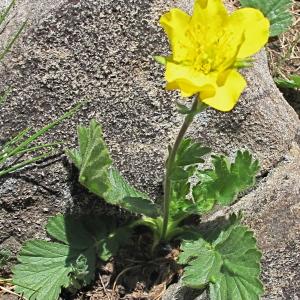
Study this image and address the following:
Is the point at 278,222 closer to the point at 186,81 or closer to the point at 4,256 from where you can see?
the point at 186,81

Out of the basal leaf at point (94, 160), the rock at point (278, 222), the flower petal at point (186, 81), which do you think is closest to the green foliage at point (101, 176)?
the basal leaf at point (94, 160)

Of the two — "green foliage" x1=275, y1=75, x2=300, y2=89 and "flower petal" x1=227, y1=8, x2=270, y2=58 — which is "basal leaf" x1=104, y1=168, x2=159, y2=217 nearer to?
"flower petal" x1=227, y1=8, x2=270, y2=58

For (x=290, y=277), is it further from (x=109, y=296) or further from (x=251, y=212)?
(x=109, y=296)

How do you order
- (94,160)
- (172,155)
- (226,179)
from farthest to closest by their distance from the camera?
(226,179), (94,160), (172,155)

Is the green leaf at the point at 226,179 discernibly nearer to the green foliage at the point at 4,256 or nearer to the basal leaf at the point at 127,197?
the basal leaf at the point at 127,197

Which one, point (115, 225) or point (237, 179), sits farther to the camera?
point (115, 225)

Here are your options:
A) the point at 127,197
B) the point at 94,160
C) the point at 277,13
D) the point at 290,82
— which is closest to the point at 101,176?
the point at 94,160

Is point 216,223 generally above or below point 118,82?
below

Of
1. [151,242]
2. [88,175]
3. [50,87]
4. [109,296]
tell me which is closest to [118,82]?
[50,87]
